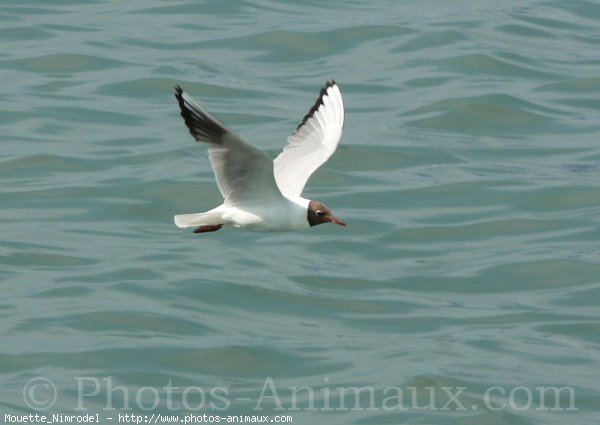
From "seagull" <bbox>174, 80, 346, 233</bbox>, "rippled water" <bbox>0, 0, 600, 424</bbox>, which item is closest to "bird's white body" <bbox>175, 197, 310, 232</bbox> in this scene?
"seagull" <bbox>174, 80, 346, 233</bbox>

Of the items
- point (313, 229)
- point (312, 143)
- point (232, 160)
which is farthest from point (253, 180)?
point (313, 229)

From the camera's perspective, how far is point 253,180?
1043cm

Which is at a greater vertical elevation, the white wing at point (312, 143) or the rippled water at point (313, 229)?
the white wing at point (312, 143)

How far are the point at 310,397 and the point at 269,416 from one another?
43 centimetres

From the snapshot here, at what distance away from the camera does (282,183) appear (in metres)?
11.5

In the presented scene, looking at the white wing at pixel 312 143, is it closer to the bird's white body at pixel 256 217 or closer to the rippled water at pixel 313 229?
the bird's white body at pixel 256 217

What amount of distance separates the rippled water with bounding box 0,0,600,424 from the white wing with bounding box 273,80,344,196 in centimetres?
136

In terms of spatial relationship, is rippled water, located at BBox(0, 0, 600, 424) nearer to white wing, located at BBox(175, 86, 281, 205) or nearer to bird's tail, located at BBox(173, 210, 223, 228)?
bird's tail, located at BBox(173, 210, 223, 228)

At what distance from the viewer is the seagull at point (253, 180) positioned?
32.4 feet

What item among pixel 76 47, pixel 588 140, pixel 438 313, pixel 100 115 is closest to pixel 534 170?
pixel 588 140

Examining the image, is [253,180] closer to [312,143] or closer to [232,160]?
[232,160]

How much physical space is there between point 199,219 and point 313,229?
13.1 ft

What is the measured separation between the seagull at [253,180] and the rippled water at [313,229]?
4.46 ft

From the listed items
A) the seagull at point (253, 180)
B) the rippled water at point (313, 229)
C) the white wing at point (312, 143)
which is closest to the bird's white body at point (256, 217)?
the seagull at point (253, 180)
